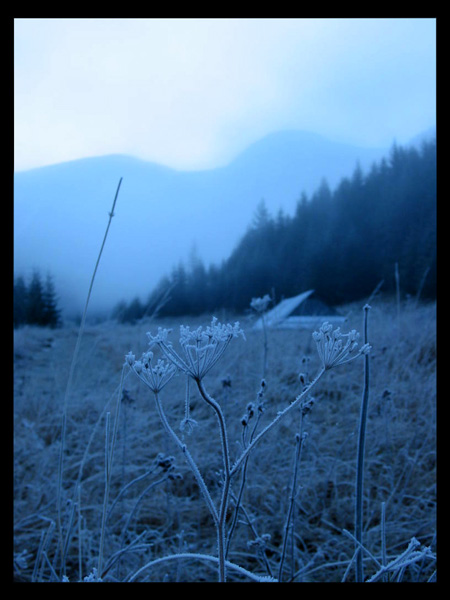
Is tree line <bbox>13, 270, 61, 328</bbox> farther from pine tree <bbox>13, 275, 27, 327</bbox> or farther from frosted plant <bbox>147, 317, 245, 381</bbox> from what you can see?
frosted plant <bbox>147, 317, 245, 381</bbox>

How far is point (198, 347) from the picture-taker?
28cm

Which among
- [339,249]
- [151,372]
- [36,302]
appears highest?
[339,249]

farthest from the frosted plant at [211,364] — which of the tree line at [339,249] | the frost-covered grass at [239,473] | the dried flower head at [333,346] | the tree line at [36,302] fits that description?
the tree line at [36,302]

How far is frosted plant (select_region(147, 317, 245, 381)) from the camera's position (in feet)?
0.90

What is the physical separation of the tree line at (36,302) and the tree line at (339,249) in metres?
0.58

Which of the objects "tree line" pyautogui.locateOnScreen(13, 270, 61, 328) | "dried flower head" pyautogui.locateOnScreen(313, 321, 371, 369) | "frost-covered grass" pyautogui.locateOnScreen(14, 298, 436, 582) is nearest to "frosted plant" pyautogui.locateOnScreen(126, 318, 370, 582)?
"dried flower head" pyautogui.locateOnScreen(313, 321, 371, 369)

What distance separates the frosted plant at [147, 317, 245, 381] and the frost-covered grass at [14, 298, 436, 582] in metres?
0.15

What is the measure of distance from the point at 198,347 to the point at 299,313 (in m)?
1.96

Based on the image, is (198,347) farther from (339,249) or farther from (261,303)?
(339,249)

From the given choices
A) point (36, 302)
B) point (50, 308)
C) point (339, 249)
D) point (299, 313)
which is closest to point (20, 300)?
point (36, 302)

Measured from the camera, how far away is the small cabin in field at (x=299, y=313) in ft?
6.88

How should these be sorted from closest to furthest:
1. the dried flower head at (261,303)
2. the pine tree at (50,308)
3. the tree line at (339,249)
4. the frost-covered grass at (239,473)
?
the frost-covered grass at (239,473)
the dried flower head at (261,303)
the tree line at (339,249)
the pine tree at (50,308)

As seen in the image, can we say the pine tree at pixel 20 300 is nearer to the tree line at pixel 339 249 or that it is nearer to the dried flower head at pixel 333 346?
the tree line at pixel 339 249
